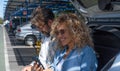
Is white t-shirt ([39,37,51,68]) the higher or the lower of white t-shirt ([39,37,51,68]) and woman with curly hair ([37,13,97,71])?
the lower

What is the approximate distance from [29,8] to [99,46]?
49.2 feet

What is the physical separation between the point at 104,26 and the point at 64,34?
44 centimetres

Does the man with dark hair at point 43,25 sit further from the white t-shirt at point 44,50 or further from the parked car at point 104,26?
the parked car at point 104,26

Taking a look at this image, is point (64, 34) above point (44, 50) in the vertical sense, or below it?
above

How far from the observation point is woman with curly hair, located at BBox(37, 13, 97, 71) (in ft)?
8.35

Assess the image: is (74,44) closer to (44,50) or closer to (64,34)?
(64,34)

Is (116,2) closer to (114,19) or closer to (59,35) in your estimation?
(114,19)

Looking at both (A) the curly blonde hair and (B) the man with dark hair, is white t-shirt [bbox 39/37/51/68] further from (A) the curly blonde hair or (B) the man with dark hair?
(A) the curly blonde hair

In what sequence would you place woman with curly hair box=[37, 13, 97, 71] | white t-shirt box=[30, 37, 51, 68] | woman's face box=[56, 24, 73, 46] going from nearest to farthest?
woman with curly hair box=[37, 13, 97, 71]
woman's face box=[56, 24, 73, 46]
white t-shirt box=[30, 37, 51, 68]

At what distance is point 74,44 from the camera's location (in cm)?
264

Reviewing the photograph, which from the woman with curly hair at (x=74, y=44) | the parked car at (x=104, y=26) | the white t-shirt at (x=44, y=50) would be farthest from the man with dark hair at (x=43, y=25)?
the woman with curly hair at (x=74, y=44)

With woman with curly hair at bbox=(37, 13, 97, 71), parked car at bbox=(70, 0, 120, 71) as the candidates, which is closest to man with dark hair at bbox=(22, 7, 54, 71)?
parked car at bbox=(70, 0, 120, 71)

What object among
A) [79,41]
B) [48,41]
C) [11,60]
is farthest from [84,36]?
[11,60]

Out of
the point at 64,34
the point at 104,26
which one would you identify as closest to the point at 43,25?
the point at 104,26
